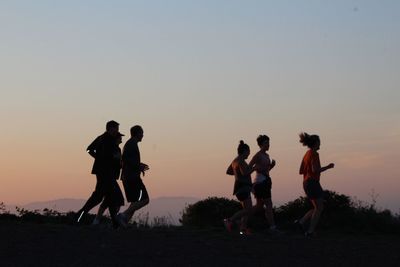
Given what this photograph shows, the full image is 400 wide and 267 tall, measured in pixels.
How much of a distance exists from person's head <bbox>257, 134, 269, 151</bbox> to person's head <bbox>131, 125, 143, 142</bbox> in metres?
1.94

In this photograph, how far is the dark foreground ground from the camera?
9898 mm

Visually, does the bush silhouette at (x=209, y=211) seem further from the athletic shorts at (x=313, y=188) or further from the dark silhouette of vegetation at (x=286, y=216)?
the athletic shorts at (x=313, y=188)

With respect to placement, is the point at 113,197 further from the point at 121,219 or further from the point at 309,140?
the point at 309,140

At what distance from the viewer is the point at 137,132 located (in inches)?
531

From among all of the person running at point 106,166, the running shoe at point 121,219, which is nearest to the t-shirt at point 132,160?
the person running at point 106,166

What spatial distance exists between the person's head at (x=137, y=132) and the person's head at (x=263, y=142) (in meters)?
1.94

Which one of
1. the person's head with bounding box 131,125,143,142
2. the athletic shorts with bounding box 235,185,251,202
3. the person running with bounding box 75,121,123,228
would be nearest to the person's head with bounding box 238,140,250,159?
the athletic shorts with bounding box 235,185,251,202

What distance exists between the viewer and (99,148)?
1335 cm

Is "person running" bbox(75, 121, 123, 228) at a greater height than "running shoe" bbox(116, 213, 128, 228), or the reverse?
"person running" bbox(75, 121, 123, 228)

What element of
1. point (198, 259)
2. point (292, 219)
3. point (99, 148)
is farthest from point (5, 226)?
point (292, 219)

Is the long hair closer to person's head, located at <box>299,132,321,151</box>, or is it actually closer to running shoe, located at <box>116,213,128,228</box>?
person's head, located at <box>299,132,321,151</box>

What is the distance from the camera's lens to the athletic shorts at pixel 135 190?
13438 mm

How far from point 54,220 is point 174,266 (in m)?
7.39

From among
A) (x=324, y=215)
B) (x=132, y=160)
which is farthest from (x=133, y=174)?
(x=324, y=215)
